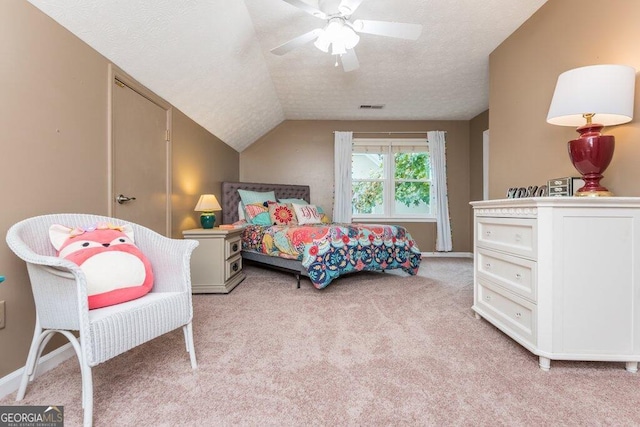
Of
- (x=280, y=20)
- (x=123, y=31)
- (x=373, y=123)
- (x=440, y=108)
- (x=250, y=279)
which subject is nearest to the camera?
(x=123, y=31)

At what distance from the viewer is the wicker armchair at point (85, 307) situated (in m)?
1.15

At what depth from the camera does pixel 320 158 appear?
218 inches

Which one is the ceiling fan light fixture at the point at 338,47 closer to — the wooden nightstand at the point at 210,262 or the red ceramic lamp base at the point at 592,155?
the red ceramic lamp base at the point at 592,155

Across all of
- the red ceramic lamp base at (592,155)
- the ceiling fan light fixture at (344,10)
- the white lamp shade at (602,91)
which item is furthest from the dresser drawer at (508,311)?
the ceiling fan light fixture at (344,10)

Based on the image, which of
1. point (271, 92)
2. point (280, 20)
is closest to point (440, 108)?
point (271, 92)

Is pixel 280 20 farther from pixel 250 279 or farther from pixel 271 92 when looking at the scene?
pixel 250 279

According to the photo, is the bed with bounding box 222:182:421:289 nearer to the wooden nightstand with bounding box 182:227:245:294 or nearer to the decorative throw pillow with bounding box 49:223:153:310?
the wooden nightstand with bounding box 182:227:245:294

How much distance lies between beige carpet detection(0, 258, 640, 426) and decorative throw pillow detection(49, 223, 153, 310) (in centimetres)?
46

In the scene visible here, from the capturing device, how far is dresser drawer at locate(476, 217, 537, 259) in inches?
66.5

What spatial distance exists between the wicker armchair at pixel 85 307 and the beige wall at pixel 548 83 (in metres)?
2.68

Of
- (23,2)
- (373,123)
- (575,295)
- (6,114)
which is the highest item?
(373,123)

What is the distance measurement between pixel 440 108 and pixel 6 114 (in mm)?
5091

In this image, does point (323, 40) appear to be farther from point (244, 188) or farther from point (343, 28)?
point (244, 188)

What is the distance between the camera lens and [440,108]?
16.0 ft
